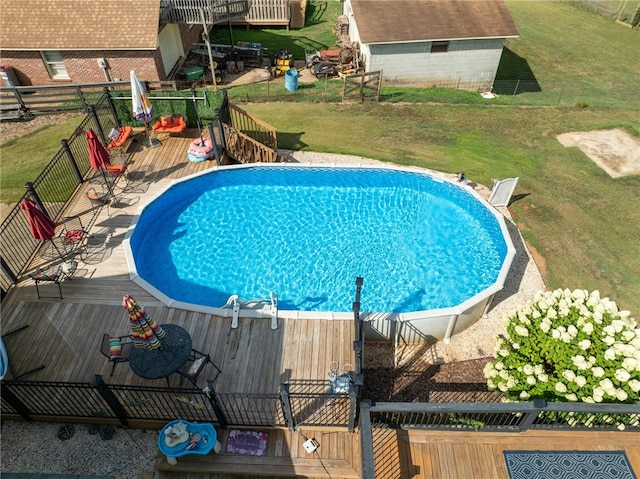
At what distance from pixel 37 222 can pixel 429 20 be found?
2620cm

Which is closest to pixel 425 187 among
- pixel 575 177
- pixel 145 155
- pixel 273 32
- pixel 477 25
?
pixel 575 177

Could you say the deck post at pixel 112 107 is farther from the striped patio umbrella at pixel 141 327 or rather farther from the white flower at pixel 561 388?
the white flower at pixel 561 388

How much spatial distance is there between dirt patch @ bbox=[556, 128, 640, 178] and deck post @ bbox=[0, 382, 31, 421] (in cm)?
2440

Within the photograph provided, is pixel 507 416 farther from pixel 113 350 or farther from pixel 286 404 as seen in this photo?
pixel 113 350

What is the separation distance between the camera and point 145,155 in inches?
706

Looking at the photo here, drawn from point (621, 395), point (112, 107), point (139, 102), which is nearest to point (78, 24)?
point (112, 107)

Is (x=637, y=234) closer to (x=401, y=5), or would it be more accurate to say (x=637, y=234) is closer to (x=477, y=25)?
(x=477, y=25)

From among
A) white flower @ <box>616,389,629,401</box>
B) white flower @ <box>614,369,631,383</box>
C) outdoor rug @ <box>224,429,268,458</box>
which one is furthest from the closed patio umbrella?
white flower @ <box>616,389,629,401</box>

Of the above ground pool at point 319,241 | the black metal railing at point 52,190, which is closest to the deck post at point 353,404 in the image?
the above ground pool at point 319,241

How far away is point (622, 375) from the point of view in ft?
25.9

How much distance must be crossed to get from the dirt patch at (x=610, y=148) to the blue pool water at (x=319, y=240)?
29.3 feet

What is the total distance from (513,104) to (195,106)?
20.0 metres

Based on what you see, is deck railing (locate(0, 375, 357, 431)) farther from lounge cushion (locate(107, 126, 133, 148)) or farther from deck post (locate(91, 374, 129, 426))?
lounge cushion (locate(107, 126, 133, 148))

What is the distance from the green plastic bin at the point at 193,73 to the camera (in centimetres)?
2677
